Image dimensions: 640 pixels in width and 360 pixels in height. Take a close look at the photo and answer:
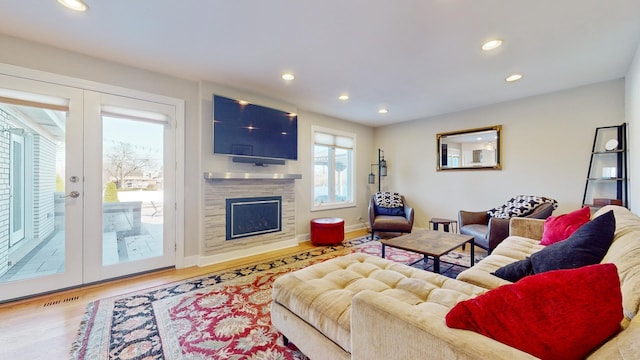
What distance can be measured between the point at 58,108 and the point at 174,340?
2.50m

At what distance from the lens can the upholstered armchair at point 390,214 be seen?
4484 millimetres

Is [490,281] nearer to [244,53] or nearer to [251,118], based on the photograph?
[244,53]

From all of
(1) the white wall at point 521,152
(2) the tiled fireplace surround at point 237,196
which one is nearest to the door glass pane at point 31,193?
(2) the tiled fireplace surround at point 237,196

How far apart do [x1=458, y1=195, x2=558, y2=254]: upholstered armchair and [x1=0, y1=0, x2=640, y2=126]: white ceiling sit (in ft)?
5.13

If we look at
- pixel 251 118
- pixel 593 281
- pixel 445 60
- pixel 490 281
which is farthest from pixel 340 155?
pixel 593 281

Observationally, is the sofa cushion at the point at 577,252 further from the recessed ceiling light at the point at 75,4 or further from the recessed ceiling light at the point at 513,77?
the recessed ceiling light at the point at 75,4

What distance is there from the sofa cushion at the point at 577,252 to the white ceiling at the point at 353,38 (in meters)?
1.58

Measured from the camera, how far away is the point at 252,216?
3801mm

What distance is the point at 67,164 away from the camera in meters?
2.57

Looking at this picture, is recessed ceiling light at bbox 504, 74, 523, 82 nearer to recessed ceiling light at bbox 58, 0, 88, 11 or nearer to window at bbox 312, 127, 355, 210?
window at bbox 312, 127, 355, 210

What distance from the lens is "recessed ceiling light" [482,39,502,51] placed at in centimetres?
234

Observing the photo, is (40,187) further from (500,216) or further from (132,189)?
(500,216)

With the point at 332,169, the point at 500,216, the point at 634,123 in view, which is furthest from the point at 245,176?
the point at 634,123

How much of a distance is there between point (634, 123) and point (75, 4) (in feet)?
16.6
